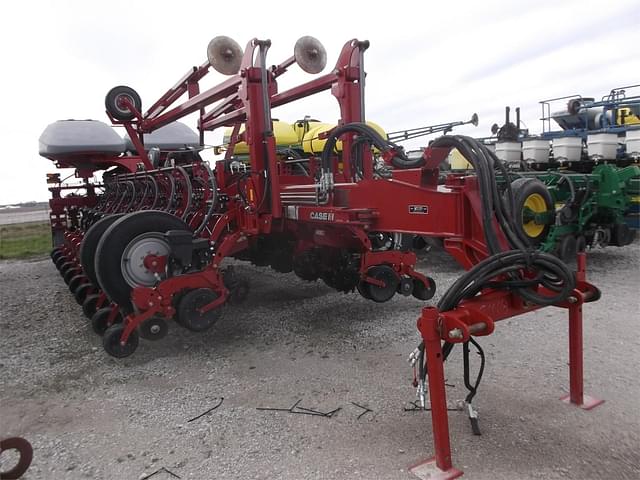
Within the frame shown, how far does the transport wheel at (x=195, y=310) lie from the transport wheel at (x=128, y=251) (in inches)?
14.6

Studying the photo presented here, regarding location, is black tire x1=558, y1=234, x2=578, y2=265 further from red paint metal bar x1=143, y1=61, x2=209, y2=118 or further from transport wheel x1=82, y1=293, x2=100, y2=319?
transport wheel x1=82, y1=293, x2=100, y2=319

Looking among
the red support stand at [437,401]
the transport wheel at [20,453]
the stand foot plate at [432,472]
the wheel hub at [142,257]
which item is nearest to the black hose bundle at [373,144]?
the red support stand at [437,401]

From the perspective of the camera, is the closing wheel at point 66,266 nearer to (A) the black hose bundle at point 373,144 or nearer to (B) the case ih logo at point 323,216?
(B) the case ih logo at point 323,216

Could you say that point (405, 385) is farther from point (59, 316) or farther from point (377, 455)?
point (59, 316)

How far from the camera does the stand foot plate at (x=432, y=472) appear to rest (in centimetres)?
224

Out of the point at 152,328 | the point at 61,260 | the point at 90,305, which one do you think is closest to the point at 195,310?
the point at 152,328

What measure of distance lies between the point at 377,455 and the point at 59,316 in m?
4.30

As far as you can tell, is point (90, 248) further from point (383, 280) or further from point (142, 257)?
point (383, 280)

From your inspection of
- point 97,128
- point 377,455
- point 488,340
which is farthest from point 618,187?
point 97,128

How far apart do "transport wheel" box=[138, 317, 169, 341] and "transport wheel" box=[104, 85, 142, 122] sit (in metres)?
3.39

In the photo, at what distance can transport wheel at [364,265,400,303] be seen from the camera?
14.6 ft

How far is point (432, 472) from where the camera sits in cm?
227

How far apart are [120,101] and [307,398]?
4.71 meters

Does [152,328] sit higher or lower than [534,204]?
lower
